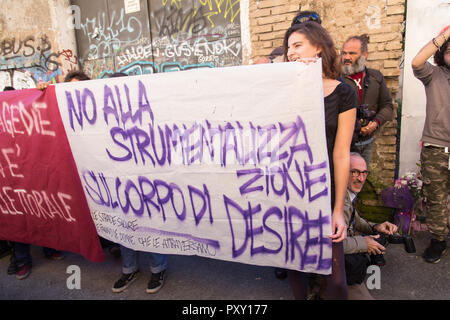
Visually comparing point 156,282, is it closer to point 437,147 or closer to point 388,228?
point 388,228

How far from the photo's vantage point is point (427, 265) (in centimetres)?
276

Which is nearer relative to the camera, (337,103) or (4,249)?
(337,103)

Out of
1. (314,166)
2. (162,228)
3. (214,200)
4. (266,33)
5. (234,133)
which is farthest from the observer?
(266,33)

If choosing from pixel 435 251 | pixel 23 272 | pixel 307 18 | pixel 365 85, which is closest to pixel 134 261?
pixel 23 272

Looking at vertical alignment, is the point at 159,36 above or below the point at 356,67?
above

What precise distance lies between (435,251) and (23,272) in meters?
3.80

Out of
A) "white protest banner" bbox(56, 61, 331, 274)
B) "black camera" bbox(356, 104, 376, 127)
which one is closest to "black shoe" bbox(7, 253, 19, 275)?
"white protest banner" bbox(56, 61, 331, 274)

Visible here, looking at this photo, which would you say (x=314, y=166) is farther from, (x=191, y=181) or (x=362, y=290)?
(x=362, y=290)

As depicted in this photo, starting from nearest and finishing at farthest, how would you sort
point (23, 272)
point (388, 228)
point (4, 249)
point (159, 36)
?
point (388, 228), point (23, 272), point (4, 249), point (159, 36)

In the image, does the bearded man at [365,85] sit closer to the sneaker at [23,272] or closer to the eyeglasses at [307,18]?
the eyeglasses at [307,18]

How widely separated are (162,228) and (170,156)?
21.3 inches

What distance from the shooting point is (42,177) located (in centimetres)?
261

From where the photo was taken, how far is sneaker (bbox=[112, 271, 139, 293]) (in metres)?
2.62
